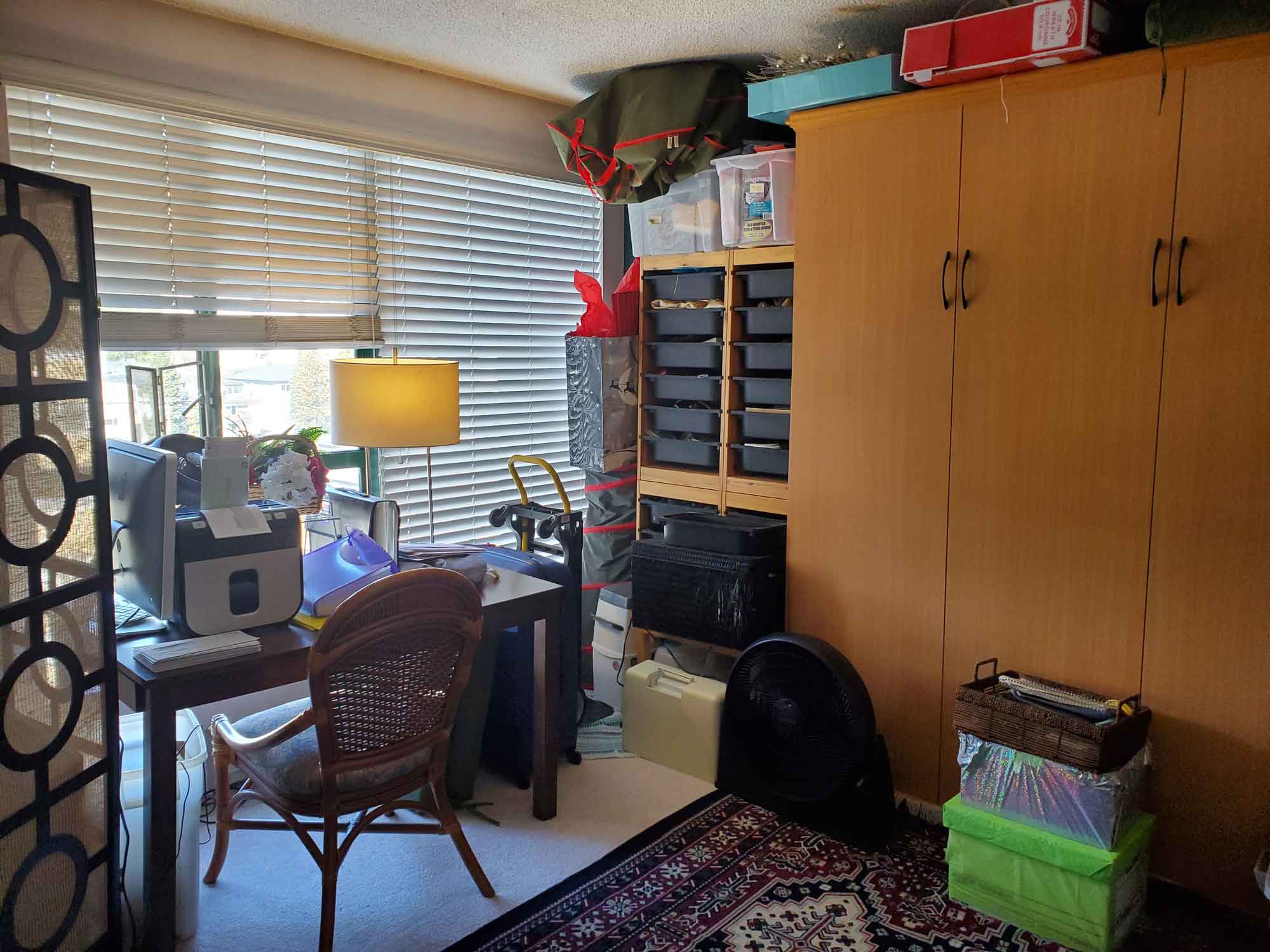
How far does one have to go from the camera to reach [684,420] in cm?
339

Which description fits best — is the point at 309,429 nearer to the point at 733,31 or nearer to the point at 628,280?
the point at 628,280

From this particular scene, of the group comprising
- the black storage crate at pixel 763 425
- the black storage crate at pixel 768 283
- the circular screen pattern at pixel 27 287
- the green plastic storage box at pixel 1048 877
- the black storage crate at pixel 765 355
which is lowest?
the green plastic storage box at pixel 1048 877

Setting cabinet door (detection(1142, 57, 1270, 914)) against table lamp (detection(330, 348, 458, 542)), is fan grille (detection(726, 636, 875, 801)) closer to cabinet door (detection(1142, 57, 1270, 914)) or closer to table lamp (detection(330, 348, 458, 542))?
cabinet door (detection(1142, 57, 1270, 914))

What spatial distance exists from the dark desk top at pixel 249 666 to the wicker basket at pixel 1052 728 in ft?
3.91

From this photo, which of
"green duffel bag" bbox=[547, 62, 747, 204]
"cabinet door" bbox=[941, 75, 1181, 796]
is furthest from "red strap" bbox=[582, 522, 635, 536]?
"cabinet door" bbox=[941, 75, 1181, 796]

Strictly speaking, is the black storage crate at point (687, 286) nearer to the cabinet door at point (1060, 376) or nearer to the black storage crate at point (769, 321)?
the black storage crate at point (769, 321)

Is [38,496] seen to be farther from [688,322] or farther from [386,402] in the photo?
[688,322]

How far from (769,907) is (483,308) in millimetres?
2355

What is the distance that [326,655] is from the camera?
75.0 inches

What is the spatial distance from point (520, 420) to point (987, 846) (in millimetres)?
2344

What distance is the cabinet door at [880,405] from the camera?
103 inches

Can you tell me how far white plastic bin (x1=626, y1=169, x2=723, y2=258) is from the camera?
323 cm

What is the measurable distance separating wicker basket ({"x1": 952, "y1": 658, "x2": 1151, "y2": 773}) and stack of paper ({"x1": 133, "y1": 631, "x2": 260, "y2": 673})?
172 cm

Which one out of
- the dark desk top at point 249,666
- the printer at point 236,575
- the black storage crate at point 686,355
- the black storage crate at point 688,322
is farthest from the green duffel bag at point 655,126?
the printer at point 236,575
